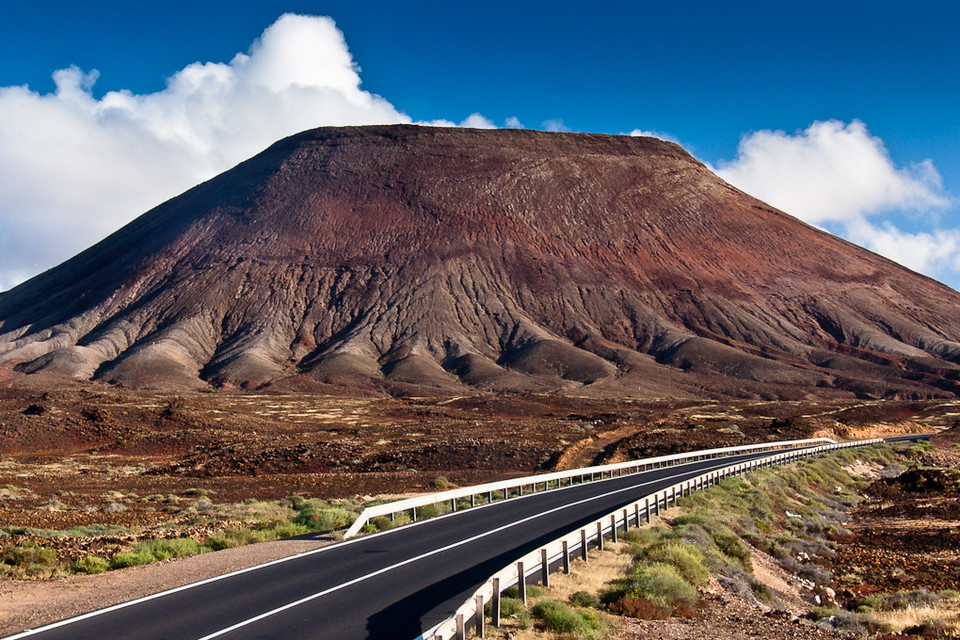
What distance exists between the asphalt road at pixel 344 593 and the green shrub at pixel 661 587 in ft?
7.50

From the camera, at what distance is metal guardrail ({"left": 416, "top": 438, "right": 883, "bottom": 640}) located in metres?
8.66

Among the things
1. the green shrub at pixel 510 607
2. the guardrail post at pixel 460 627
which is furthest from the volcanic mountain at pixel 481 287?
the guardrail post at pixel 460 627

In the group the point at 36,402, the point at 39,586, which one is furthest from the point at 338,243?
the point at 39,586

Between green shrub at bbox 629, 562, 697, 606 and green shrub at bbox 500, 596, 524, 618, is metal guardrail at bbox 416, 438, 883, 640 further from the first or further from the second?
green shrub at bbox 629, 562, 697, 606

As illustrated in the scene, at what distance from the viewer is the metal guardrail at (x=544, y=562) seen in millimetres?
8656

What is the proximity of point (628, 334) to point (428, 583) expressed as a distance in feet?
432

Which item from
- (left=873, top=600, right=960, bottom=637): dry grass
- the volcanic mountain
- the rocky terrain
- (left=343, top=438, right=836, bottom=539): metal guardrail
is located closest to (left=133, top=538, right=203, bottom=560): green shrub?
the rocky terrain

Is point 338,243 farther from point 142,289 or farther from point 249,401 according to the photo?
point 249,401

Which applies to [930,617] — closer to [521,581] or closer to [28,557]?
[521,581]

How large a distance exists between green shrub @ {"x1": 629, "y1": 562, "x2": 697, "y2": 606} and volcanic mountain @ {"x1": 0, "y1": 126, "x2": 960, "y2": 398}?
102m

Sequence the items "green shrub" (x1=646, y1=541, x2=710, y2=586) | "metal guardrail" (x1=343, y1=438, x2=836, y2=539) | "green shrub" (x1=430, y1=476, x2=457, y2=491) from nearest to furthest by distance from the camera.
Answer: "green shrub" (x1=646, y1=541, x2=710, y2=586)
"metal guardrail" (x1=343, y1=438, x2=836, y2=539)
"green shrub" (x1=430, y1=476, x2=457, y2=491)

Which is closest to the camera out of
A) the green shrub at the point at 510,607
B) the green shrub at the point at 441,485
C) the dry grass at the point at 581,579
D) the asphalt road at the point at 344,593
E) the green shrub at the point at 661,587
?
the asphalt road at the point at 344,593

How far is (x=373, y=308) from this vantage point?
14250cm

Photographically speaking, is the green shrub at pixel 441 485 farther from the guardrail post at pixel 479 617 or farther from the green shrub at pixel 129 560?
the guardrail post at pixel 479 617
